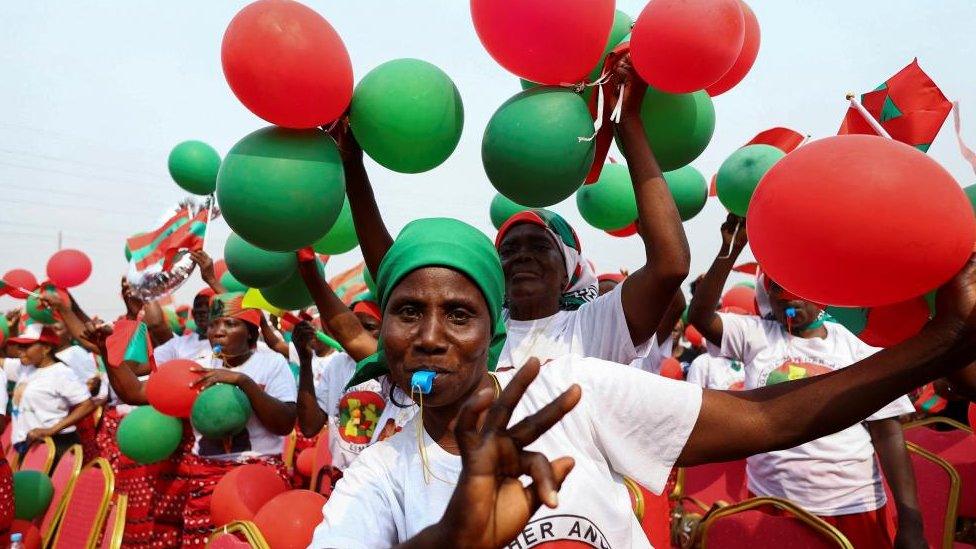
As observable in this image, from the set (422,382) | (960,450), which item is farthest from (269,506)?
(960,450)

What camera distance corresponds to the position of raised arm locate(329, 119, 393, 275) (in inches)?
89.8

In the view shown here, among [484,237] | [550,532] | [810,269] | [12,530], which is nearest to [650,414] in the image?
[550,532]

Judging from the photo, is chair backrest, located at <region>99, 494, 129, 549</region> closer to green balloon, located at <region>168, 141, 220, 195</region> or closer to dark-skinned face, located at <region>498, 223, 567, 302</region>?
green balloon, located at <region>168, 141, 220, 195</region>

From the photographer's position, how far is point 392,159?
211cm

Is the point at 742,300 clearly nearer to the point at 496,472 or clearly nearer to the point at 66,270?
the point at 66,270

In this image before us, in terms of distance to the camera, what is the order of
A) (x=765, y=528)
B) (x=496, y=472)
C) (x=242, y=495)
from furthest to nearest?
1. (x=242, y=495)
2. (x=765, y=528)
3. (x=496, y=472)

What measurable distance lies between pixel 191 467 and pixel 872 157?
3.79 metres

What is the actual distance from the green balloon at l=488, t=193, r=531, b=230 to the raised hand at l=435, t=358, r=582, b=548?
8.43ft

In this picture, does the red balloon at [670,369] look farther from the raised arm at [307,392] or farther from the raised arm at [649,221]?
the raised arm at [649,221]

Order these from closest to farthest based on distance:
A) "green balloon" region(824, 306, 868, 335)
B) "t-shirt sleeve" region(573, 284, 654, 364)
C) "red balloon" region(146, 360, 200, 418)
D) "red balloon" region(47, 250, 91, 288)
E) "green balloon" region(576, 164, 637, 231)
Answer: "green balloon" region(824, 306, 868, 335) → "t-shirt sleeve" region(573, 284, 654, 364) → "green balloon" region(576, 164, 637, 231) → "red balloon" region(146, 360, 200, 418) → "red balloon" region(47, 250, 91, 288)

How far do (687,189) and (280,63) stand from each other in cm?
167

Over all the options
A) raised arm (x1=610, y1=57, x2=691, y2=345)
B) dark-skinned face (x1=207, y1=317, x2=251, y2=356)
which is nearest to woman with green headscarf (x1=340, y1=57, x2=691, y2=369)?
raised arm (x1=610, y1=57, x2=691, y2=345)

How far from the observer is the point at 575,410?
4.35 ft

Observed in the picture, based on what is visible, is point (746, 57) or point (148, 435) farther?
point (148, 435)
